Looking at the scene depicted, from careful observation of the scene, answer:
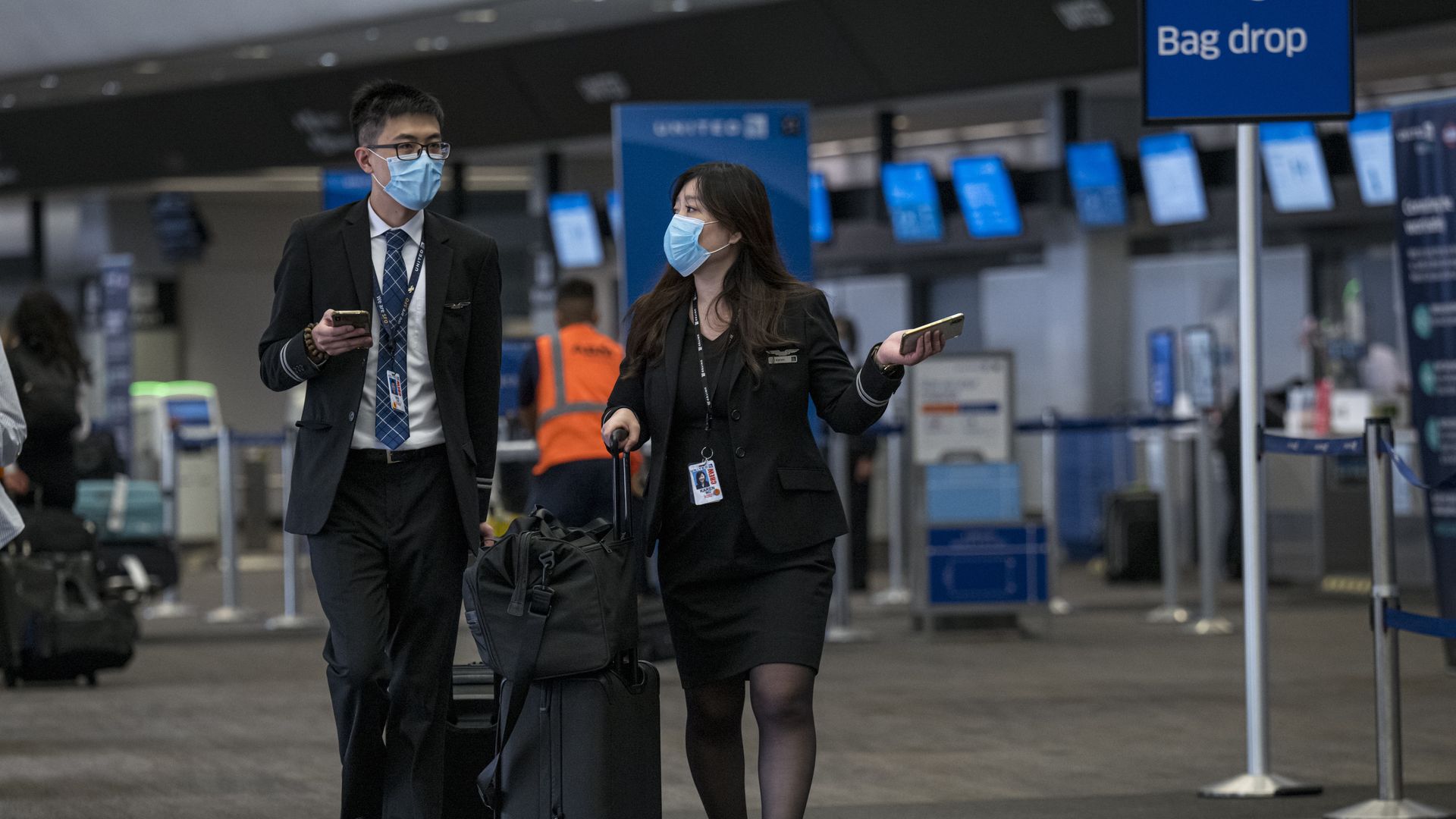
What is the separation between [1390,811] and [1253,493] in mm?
980

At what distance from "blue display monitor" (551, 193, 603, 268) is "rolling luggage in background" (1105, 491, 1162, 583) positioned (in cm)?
614

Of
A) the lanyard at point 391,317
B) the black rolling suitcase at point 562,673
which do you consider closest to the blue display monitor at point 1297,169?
the lanyard at point 391,317

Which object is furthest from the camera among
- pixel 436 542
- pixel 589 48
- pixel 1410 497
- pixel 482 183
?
pixel 482 183

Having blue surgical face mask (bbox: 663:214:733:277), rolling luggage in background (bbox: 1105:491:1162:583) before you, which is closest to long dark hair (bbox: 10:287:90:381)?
blue surgical face mask (bbox: 663:214:733:277)

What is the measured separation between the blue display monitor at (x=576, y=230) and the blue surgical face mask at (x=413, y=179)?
14.1 meters

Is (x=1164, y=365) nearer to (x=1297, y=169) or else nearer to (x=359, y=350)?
(x=1297, y=169)

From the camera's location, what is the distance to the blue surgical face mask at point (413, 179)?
388 centimetres

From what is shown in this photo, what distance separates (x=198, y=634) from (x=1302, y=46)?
7.89m

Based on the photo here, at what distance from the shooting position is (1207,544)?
10328 mm

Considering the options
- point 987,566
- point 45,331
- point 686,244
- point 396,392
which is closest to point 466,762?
point 396,392

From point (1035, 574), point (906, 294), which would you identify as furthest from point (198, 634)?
point (906, 294)

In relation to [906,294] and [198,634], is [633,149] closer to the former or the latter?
[198,634]

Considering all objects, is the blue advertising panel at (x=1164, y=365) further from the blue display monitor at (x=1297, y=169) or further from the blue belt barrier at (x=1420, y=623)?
the blue belt barrier at (x=1420, y=623)

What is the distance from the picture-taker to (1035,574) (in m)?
10.2
